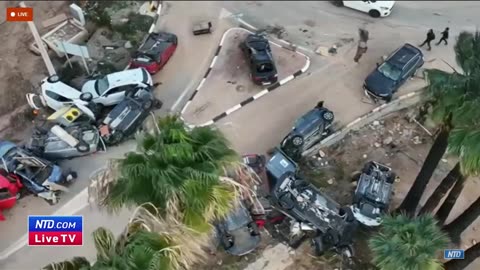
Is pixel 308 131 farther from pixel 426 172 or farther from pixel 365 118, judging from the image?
pixel 426 172

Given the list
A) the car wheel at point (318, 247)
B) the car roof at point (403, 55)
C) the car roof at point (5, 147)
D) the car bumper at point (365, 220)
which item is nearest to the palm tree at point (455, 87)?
the car bumper at point (365, 220)

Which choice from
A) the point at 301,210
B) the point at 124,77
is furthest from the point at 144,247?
the point at 124,77

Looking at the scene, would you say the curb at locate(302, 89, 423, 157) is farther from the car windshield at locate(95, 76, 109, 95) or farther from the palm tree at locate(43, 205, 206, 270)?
the palm tree at locate(43, 205, 206, 270)

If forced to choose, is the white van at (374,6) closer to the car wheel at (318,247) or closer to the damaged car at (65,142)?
the car wheel at (318,247)

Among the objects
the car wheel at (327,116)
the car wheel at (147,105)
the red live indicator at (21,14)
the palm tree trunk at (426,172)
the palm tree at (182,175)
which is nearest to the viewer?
the palm tree at (182,175)

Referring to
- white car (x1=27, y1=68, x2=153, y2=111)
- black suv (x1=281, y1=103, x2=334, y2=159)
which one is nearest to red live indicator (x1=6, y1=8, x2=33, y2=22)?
white car (x1=27, y1=68, x2=153, y2=111)

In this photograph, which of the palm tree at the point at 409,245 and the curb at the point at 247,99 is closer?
the palm tree at the point at 409,245
